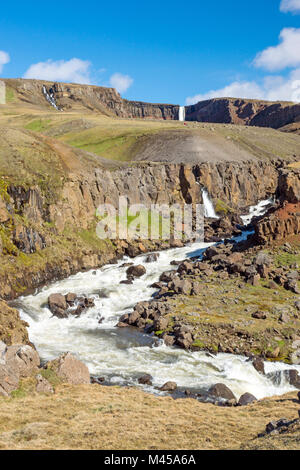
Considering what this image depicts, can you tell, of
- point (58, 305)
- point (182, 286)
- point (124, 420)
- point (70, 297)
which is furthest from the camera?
point (182, 286)

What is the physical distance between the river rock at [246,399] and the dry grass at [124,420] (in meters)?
0.77

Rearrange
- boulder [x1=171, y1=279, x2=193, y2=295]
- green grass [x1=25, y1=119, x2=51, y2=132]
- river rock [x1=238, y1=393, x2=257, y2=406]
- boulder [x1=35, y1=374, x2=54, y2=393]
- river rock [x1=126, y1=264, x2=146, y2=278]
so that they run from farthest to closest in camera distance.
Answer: green grass [x1=25, y1=119, x2=51, y2=132]
river rock [x1=126, y1=264, x2=146, y2=278]
boulder [x1=171, y1=279, x2=193, y2=295]
river rock [x1=238, y1=393, x2=257, y2=406]
boulder [x1=35, y1=374, x2=54, y2=393]

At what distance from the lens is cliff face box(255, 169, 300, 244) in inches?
2142

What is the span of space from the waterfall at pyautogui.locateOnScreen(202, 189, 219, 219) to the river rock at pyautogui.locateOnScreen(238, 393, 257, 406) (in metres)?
65.4

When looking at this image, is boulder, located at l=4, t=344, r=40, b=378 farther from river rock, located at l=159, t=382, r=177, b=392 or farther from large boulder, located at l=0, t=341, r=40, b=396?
river rock, located at l=159, t=382, r=177, b=392

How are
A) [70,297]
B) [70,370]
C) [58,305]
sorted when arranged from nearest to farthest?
[70,370] < [58,305] < [70,297]

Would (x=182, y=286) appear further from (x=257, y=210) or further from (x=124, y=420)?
(x=257, y=210)

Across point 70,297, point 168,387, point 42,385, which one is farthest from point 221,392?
point 70,297

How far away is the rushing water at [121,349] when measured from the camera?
28.7 meters

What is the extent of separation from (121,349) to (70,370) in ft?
27.5

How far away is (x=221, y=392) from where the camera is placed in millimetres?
26328

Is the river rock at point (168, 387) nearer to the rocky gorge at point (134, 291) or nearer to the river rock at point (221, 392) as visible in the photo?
the rocky gorge at point (134, 291)

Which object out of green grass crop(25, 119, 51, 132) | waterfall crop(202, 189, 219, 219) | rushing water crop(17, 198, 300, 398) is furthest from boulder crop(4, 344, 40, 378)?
green grass crop(25, 119, 51, 132)

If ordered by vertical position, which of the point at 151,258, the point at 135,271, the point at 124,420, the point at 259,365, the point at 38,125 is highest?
the point at 38,125
